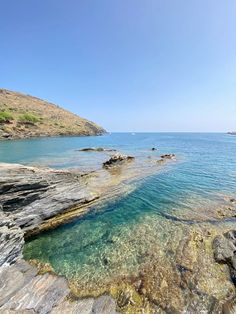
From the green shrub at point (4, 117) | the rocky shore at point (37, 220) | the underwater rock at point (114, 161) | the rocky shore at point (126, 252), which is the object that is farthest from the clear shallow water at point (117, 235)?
the green shrub at point (4, 117)

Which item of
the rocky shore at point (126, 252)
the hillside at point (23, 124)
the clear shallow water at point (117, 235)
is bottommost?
the clear shallow water at point (117, 235)

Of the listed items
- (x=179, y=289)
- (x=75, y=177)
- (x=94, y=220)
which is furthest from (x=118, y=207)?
(x=179, y=289)

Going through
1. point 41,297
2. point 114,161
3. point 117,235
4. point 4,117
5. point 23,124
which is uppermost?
point 4,117

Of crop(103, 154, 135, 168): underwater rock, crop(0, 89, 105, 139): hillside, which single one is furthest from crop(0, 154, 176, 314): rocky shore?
crop(0, 89, 105, 139): hillside

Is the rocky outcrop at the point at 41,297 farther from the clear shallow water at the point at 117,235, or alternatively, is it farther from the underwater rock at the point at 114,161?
the underwater rock at the point at 114,161

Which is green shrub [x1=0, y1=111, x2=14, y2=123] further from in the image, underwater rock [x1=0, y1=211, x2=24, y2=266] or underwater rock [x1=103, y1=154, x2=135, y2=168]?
underwater rock [x1=0, y1=211, x2=24, y2=266]

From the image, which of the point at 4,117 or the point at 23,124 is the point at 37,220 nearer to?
the point at 4,117

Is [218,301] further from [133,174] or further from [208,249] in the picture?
[133,174]

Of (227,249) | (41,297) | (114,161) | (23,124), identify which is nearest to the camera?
(41,297)

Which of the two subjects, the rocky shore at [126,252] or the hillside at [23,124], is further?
the hillside at [23,124]

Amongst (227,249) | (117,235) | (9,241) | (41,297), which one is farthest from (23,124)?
(227,249)

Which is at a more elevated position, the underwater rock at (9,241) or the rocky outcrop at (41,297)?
the underwater rock at (9,241)

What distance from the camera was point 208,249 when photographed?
52.0ft

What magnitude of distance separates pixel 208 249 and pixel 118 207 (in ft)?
33.9
